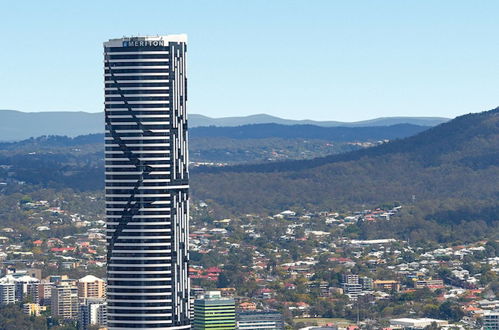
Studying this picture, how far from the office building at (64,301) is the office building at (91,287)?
0.57 m

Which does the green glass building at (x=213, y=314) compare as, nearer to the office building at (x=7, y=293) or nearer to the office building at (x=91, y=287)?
the office building at (x=91, y=287)

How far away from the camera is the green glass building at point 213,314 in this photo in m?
137

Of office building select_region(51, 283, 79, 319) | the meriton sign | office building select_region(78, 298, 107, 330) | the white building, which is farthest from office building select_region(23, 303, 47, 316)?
the meriton sign

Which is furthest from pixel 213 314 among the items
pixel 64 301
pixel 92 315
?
pixel 64 301

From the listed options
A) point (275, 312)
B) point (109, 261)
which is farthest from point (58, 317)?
point (109, 261)

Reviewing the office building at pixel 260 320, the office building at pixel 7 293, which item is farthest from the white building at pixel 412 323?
→ the office building at pixel 7 293

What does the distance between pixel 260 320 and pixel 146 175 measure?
48.8 m

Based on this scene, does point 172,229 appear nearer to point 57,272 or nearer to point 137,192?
point 137,192

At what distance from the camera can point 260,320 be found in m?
151

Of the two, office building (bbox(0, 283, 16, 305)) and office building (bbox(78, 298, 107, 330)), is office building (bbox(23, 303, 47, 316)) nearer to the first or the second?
office building (bbox(0, 283, 16, 305))

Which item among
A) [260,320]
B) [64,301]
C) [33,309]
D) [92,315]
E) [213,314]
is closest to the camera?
A: [213,314]

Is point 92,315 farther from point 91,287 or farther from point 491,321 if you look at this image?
point 491,321

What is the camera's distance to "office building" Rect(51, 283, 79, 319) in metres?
166

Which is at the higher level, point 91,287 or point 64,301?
point 91,287
